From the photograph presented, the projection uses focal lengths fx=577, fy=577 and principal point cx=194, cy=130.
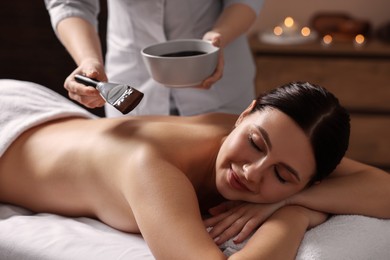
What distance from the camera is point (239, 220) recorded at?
1.31 m

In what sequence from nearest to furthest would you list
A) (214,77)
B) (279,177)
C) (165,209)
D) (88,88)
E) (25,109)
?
(165,209), (279,177), (88,88), (214,77), (25,109)

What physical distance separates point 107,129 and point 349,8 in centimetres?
241

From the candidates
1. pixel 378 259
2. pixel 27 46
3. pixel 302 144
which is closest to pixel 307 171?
pixel 302 144

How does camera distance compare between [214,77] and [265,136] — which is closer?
[265,136]

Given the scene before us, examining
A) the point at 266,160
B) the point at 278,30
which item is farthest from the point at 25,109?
the point at 278,30

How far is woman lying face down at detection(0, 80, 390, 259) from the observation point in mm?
1213

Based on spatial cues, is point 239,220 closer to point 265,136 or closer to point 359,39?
point 265,136

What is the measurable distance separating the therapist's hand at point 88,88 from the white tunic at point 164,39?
12.9 inches

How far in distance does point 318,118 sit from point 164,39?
0.71 m

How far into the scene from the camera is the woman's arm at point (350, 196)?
4.48 feet

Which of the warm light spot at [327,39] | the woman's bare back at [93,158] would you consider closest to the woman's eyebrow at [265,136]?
the woman's bare back at [93,158]

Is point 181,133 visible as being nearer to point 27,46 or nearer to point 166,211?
point 166,211

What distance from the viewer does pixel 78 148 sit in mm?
1468

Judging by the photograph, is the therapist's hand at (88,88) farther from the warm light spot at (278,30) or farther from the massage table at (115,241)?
the warm light spot at (278,30)
